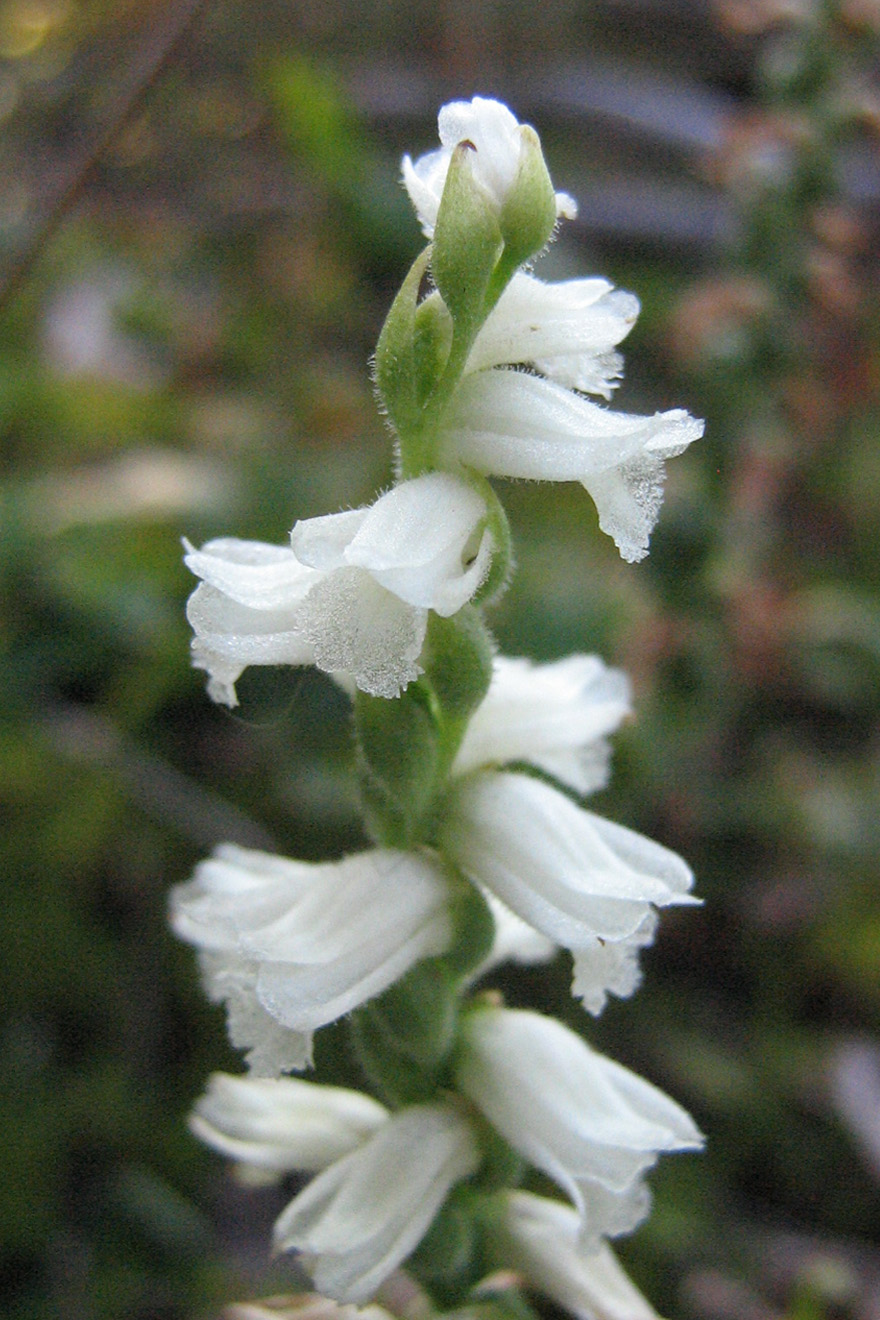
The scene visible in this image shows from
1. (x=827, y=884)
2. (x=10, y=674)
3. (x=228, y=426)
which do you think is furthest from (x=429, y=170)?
(x=228, y=426)

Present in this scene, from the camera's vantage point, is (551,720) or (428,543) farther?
(551,720)

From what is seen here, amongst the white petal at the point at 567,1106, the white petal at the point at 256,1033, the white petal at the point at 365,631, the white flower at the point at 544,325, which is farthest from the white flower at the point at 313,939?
the white flower at the point at 544,325

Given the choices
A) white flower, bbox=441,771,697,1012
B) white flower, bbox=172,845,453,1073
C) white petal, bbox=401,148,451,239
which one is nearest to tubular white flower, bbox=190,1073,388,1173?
white flower, bbox=172,845,453,1073

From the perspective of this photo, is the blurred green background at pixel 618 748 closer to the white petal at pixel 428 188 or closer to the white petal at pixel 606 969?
the white petal at pixel 606 969

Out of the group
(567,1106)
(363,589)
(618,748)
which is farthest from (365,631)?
(618,748)

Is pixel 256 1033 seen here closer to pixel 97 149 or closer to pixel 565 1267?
pixel 565 1267

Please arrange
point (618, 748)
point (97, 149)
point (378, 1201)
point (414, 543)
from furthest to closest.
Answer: point (618, 748), point (97, 149), point (378, 1201), point (414, 543)
